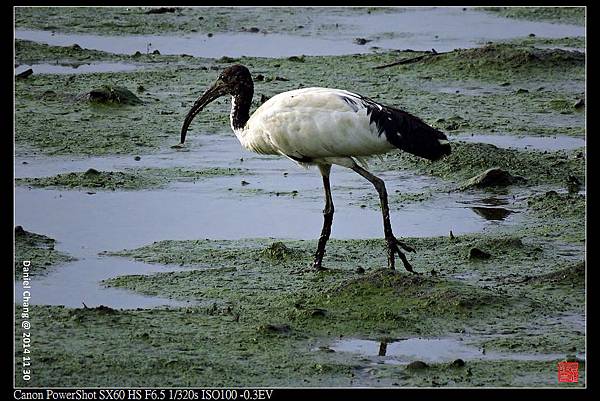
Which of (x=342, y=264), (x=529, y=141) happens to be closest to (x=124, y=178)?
(x=342, y=264)

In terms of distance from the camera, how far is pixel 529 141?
13867mm

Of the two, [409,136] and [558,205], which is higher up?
[409,136]

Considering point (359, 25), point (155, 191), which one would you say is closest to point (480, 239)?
point (155, 191)

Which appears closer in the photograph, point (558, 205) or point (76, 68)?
point (558, 205)

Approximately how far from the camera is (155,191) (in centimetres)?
1210

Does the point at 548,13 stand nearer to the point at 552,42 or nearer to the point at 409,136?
the point at 552,42

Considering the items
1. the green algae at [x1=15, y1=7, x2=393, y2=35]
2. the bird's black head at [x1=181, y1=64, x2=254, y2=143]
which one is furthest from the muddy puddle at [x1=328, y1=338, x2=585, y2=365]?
the green algae at [x1=15, y1=7, x2=393, y2=35]

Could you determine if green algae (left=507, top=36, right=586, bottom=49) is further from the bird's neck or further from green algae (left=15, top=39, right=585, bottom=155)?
the bird's neck

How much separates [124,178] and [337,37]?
829cm

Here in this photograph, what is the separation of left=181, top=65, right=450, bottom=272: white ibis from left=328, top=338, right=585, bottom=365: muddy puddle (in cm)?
151

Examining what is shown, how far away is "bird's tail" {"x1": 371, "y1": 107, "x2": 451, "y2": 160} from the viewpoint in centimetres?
951

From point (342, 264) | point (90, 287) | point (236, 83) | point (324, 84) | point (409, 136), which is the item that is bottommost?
point (90, 287)

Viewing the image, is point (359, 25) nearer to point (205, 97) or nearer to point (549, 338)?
point (205, 97)

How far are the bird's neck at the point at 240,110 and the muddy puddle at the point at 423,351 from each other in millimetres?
2905
